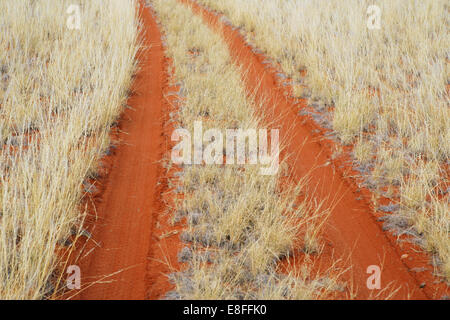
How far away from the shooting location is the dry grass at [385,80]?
369cm

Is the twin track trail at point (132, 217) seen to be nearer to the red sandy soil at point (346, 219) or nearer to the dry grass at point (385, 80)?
the red sandy soil at point (346, 219)

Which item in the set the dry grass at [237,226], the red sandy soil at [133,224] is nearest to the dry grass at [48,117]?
the red sandy soil at [133,224]

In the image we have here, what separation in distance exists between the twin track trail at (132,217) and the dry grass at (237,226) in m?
0.26

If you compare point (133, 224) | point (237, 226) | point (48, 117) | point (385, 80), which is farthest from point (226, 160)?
point (385, 80)

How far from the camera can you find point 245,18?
30.0ft

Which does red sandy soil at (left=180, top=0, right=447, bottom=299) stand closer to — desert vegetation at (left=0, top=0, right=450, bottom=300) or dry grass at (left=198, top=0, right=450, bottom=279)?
desert vegetation at (left=0, top=0, right=450, bottom=300)

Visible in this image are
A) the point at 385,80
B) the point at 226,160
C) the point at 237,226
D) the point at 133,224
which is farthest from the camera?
the point at 385,80

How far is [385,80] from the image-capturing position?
5914 mm

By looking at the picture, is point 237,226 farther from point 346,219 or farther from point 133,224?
point 346,219

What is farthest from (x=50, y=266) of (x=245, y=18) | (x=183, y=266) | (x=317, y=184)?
(x=245, y=18)

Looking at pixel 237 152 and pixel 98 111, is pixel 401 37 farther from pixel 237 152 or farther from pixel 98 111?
pixel 98 111

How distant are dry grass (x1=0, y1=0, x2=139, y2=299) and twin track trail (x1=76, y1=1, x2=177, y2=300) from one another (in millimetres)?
234

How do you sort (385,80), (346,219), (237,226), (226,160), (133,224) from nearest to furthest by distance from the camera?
(237,226) → (133,224) → (346,219) → (226,160) → (385,80)

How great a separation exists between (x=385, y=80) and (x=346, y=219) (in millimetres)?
3435
